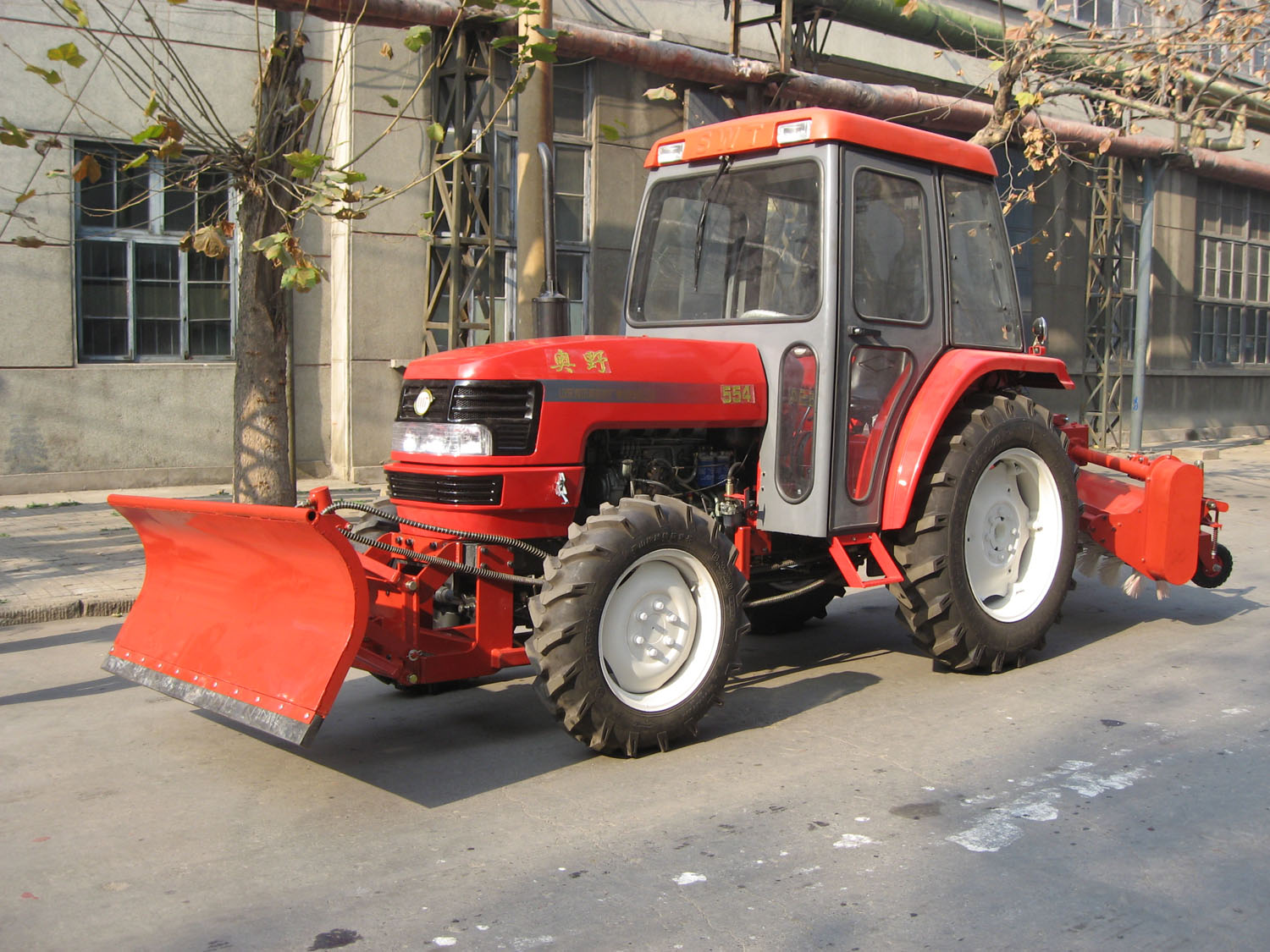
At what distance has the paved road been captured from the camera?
3457 millimetres

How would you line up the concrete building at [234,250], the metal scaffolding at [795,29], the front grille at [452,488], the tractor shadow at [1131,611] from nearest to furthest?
the front grille at [452,488] < the tractor shadow at [1131,611] < the concrete building at [234,250] < the metal scaffolding at [795,29]

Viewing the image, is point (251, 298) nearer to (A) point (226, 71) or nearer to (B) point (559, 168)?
(A) point (226, 71)

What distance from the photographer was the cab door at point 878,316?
5.63 meters

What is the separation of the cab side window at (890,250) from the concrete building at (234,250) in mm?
5068

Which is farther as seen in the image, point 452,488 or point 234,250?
point 234,250

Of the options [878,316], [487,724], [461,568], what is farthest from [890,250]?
[487,724]

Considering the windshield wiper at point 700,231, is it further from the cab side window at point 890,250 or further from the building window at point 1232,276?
the building window at point 1232,276

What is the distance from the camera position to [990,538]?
254 inches

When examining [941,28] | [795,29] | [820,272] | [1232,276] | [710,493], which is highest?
[941,28]

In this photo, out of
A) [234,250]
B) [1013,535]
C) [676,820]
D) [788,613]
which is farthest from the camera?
[234,250]

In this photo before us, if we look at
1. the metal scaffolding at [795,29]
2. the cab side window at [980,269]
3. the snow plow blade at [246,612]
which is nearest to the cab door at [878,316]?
the cab side window at [980,269]

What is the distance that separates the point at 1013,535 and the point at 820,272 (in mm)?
2050

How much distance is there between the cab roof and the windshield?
114 millimetres

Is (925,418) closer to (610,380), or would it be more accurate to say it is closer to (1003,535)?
(1003,535)
